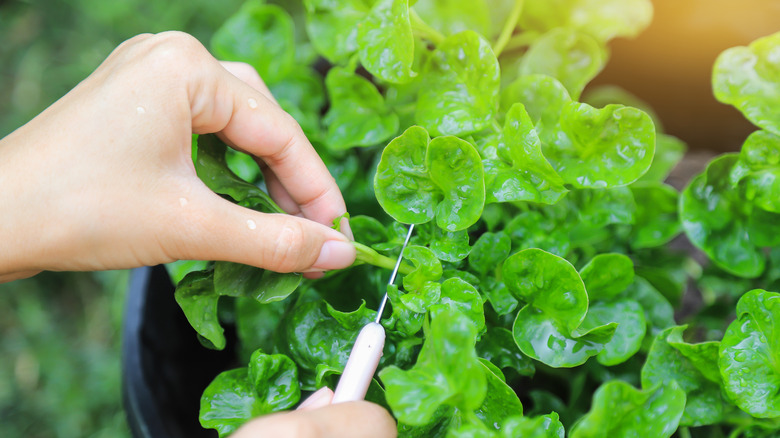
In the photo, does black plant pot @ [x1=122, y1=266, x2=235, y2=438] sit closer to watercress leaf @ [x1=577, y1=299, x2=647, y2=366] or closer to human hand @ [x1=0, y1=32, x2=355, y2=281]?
human hand @ [x1=0, y1=32, x2=355, y2=281]

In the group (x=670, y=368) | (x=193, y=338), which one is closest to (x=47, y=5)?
(x=193, y=338)

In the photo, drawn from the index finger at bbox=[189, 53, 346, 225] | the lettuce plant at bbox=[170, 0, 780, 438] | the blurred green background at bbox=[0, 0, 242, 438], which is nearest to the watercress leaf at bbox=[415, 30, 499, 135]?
the lettuce plant at bbox=[170, 0, 780, 438]

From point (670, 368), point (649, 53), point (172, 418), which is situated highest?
point (649, 53)

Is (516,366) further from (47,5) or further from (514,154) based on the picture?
(47,5)

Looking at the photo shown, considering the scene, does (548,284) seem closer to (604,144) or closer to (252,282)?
(604,144)

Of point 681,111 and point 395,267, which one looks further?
point 681,111

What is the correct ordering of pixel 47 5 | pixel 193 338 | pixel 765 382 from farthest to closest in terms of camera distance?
pixel 47 5 → pixel 193 338 → pixel 765 382
